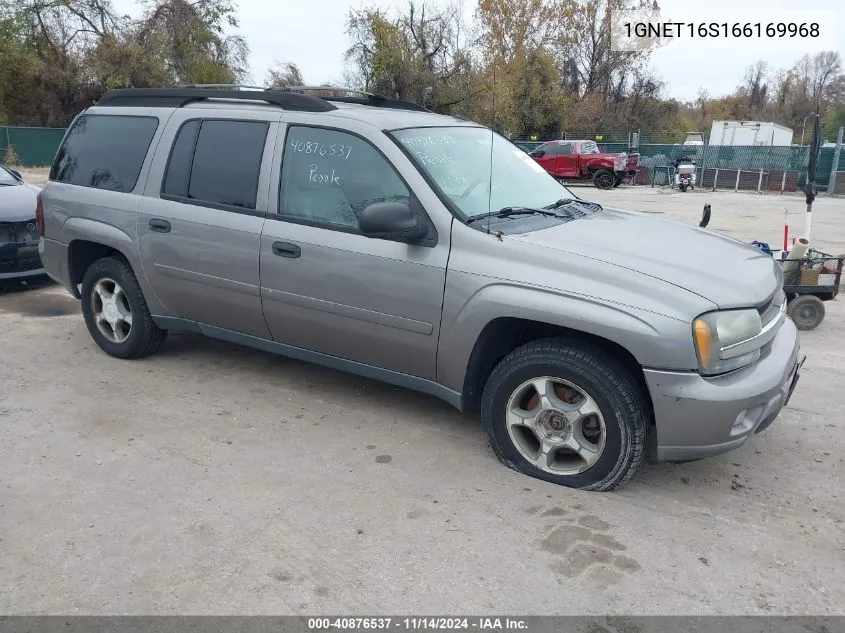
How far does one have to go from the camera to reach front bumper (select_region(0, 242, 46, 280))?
7363mm

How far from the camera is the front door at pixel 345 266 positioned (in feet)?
12.6

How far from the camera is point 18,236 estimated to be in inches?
292

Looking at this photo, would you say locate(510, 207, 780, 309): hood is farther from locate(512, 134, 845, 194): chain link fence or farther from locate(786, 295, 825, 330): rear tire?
locate(512, 134, 845, 194): chain link fence

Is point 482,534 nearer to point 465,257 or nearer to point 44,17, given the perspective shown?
point 465,257

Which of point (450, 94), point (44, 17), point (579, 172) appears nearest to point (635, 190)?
point (579, 172)

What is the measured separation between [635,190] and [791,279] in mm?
21000

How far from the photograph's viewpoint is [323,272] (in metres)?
4.12

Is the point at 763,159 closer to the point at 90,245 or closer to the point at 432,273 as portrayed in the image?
the point at 90,245

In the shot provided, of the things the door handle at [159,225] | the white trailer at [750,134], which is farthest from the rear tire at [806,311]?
the white trailer at [750,134]

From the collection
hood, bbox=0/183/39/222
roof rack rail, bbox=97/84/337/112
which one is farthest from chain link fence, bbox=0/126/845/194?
roof rack rail, bbox=97/84/337/112

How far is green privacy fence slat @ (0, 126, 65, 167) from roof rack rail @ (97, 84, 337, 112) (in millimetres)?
27908

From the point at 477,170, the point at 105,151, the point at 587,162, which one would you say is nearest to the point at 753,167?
the point at 587,162

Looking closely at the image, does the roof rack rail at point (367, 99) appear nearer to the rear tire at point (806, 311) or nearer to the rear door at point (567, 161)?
the rear tire at point (806, 311)

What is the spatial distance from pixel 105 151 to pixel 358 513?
3.40 meters
